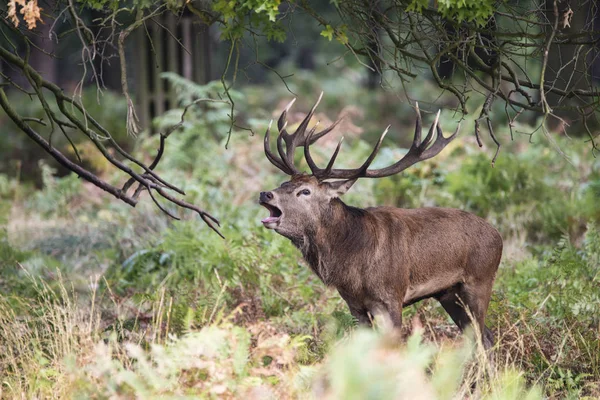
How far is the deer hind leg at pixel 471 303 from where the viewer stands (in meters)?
6.74

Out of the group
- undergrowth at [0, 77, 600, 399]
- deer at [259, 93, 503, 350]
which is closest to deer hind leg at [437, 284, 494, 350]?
deer at [259, 93, 503, 350]

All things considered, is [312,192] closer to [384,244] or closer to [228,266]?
[384,244]

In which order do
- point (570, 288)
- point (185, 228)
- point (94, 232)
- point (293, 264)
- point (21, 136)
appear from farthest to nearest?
point (21, 136) → point (94, 232) → point (185, 228) → point (293, 264) → point (570, 288)

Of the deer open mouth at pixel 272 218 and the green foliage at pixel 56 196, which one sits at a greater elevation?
the deer open mouth at pixel 272 218

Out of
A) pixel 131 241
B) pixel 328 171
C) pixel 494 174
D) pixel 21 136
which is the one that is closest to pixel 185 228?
pixel 131 241

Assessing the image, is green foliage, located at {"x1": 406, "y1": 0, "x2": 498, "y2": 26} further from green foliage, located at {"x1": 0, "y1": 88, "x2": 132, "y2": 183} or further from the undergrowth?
green foliage, located at {"x1": 0, "y1": 88, "x2": 132, "y2": 183}

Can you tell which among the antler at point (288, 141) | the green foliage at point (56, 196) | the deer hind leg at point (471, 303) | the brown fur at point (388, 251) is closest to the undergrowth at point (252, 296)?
the green foliage at point (56, 196)

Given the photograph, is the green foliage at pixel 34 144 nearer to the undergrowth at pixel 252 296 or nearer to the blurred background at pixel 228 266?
the blurred background at pixel 228 266

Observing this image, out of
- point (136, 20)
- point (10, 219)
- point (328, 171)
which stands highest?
point (136, 20)

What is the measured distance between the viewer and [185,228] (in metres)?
9.76

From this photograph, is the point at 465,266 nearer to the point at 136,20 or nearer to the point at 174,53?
the point at 136,20

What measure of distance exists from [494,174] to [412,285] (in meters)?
5.26

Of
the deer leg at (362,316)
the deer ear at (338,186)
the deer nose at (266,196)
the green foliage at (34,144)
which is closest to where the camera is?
the deer nose at (266,196)

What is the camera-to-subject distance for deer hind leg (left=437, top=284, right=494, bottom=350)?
674 centimetres
